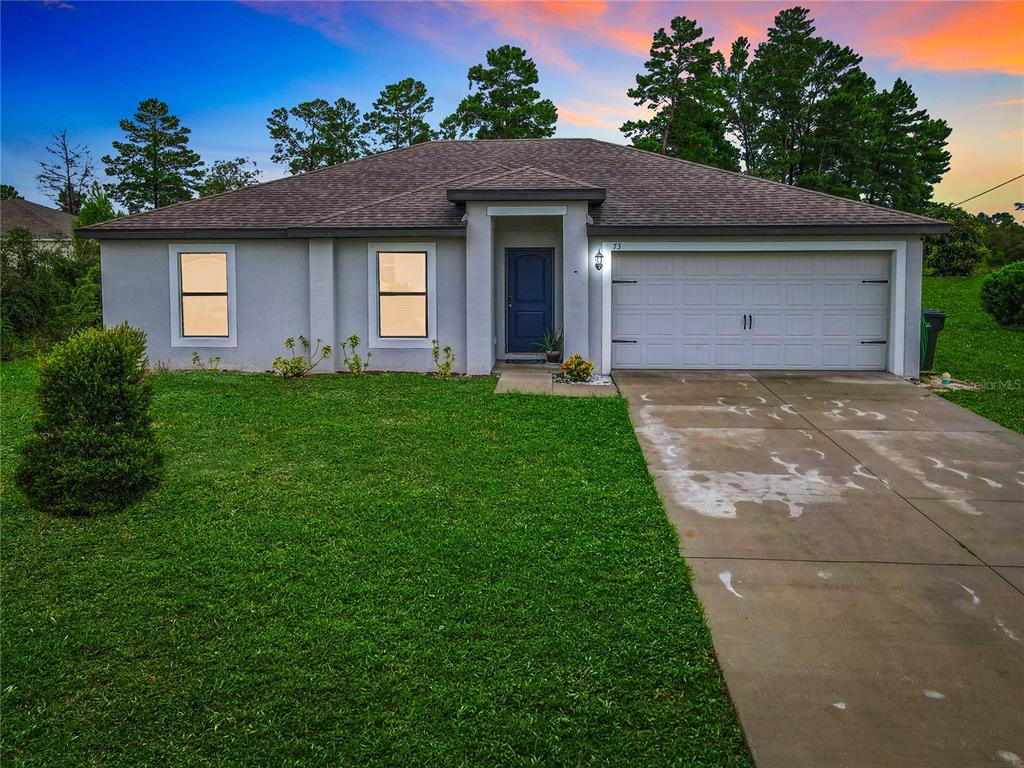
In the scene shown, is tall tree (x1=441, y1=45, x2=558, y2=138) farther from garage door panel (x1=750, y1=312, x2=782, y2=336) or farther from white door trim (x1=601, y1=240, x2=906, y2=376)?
garage door panel (x1=750, y1=312, x2=782, y2=336)

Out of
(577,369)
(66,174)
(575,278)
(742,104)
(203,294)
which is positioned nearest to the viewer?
(577,369)

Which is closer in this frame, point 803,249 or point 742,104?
point 803,249

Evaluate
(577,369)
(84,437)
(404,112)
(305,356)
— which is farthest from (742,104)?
(84,437)

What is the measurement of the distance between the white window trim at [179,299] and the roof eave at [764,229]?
6.67 metres

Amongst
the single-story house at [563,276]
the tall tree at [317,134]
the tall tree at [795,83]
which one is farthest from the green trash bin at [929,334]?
the tall tree at [317,134]

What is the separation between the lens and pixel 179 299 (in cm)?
1223

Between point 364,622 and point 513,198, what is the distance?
28.8 feet

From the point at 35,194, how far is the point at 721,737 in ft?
163

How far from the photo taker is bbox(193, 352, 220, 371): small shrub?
12219mm

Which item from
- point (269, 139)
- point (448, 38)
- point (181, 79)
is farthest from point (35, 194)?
point (448, 38)

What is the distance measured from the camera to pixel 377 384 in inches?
414

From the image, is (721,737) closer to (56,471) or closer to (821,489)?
(821,489)

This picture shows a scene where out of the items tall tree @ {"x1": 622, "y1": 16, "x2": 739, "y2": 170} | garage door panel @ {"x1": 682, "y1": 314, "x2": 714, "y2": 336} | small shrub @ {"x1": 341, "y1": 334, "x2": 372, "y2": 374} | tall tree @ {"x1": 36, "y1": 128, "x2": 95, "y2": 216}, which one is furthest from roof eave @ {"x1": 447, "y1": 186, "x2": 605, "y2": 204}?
tall tree @ {"x1": 36, "y1": 128, "x2": 95, "y2": 216}

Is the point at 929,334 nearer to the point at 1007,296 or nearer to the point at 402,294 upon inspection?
the point at 1007,296
